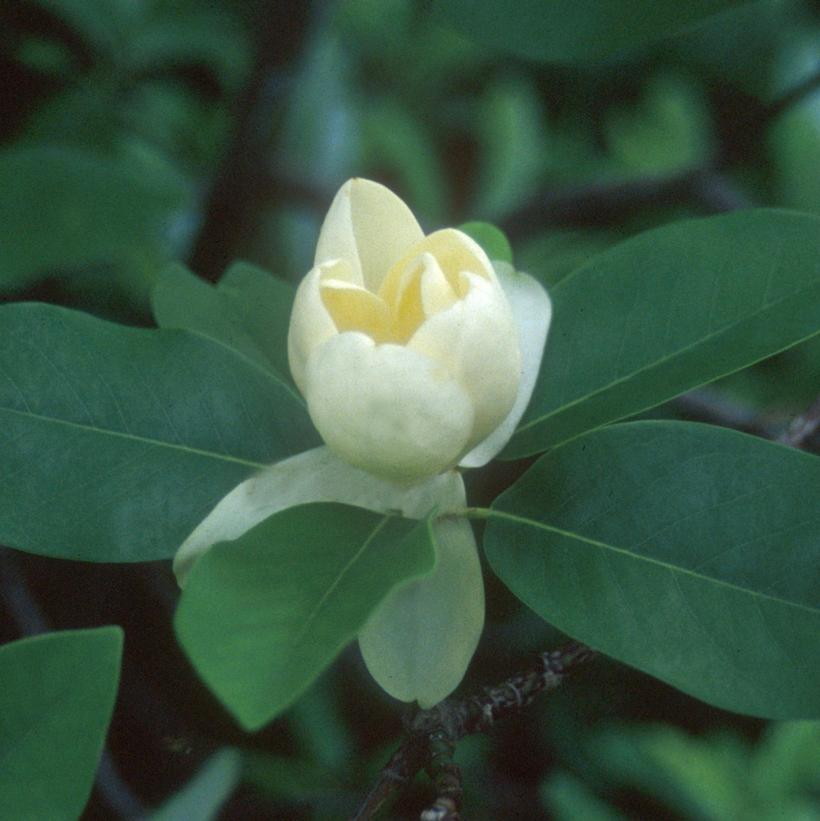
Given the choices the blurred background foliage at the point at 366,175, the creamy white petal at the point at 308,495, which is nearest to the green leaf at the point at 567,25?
the blurred background foliage at the point at 366,175

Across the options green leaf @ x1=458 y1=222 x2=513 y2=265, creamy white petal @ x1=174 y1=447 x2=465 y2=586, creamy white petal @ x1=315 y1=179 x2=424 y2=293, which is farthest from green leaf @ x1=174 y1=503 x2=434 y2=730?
green leaf @ x1=458 y1=222 x2=513 y2=265

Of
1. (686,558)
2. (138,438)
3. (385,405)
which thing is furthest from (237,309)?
(686,558)

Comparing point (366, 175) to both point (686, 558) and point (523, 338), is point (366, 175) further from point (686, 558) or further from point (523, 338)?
point (686, 558)

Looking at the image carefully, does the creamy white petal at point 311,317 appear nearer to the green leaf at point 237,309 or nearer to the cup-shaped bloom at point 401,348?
the cup-shaped bloom at point 401,348

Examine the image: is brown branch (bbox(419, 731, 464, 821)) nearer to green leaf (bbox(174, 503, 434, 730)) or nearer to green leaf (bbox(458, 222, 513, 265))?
green leaf (bbox(174, 503, 434, 730))

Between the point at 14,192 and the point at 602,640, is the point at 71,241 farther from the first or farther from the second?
the point at 602,640

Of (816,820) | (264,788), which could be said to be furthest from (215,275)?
(816,820)
